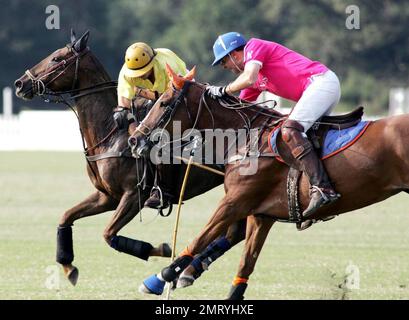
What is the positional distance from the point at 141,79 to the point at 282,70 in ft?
6.61

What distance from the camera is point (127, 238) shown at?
387 inches

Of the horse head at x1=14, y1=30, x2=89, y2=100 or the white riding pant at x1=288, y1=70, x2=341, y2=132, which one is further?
Answer: the horse head at x1=14, y1=30, x2=89, y2=100

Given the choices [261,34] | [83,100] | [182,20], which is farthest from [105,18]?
[83,100]

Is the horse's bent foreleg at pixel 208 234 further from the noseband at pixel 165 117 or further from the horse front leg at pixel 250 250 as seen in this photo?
the noseband at pixel 165 117

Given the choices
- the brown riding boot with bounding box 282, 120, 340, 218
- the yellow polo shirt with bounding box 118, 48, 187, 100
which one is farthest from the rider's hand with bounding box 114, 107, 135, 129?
the brown riding boot with bounding box 282, 120, 340, 218

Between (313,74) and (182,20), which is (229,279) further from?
(182,20)

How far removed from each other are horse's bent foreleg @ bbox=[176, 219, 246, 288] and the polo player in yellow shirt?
0.74 m

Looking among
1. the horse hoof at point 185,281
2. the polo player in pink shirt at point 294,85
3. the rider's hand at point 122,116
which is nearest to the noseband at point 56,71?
the rider's hand at point 122,116

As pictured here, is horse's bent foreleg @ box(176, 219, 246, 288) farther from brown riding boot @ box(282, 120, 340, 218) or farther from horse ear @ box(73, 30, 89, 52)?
horse ear @ box(73, 30, 89, 52)

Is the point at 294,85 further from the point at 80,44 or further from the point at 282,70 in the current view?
the point at 80,44

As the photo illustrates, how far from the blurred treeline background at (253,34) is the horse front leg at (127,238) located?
1612 inches

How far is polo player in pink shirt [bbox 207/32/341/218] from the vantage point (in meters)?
8.52

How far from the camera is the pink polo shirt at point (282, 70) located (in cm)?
885

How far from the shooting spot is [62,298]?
945 centimetres
